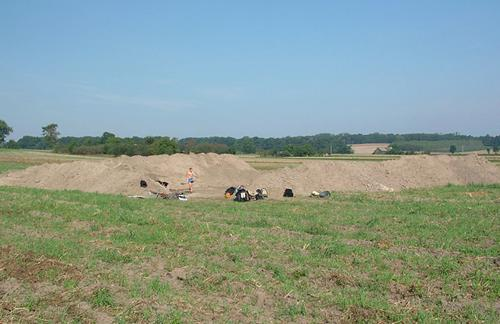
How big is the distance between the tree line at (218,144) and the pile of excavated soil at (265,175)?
23698mm

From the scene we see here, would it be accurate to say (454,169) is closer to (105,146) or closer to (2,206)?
(2,206)

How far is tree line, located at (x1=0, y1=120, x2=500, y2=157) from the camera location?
66.7m

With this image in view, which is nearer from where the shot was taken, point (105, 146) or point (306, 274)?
point (306, 274)

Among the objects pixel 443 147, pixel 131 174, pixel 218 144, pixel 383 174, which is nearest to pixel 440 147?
pixel 443 147

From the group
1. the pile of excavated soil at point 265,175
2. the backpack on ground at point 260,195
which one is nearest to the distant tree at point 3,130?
the pile of excavated soil at point 265,175

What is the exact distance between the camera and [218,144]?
75500 mm

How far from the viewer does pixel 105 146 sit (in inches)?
3017

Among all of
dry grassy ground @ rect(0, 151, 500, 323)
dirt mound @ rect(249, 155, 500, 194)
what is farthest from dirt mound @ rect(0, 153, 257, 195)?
dry grassy ground @ rect(0, 151, 500, 323)

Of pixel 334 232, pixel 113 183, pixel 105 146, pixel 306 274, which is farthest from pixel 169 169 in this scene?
pixel 105 146

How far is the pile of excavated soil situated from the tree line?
23698 mm

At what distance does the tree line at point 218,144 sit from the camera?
219 ft

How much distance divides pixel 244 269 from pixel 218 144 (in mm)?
67364

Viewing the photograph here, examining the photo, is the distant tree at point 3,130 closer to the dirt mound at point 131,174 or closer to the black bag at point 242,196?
the dirt mound at point 131,174

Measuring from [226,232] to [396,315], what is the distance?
18.1 ft
